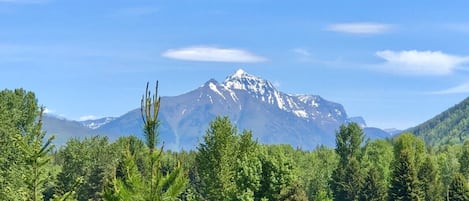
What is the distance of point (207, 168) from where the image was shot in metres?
72.3

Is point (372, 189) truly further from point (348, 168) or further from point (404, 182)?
point (404, 182)

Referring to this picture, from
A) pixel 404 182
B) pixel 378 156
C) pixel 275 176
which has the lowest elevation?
pixel 275 176

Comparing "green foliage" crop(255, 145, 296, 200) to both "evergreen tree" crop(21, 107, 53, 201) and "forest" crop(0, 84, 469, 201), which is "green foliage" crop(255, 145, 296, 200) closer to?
"forest" crop(0, 84, 469, 201)

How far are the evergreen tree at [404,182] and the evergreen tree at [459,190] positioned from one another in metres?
4.58

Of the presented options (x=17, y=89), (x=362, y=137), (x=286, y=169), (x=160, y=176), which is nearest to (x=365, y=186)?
(x=362, y=137)

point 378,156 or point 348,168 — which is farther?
point 378,156

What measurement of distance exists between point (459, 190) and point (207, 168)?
3384 cm

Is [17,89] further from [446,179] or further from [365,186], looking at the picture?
[446,179]

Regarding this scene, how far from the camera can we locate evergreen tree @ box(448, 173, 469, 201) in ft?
269

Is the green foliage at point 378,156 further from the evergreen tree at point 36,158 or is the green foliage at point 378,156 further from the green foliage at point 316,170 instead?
the evergreen tree at point 36,158

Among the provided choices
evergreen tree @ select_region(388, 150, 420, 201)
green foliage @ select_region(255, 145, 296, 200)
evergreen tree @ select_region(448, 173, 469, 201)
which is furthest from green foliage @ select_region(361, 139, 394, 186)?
green foliage @ select_region(255, 145, 296, 200)

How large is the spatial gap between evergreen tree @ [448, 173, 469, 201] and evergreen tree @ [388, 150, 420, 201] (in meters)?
4.58

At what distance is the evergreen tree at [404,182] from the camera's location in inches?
3285

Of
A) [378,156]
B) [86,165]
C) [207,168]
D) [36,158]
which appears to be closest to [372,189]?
[207,168]
